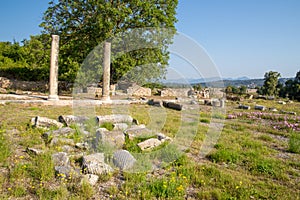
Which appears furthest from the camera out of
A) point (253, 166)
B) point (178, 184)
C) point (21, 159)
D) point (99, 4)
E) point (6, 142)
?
point (99, 4)

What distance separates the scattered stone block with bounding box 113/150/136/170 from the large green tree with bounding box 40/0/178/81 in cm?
1482

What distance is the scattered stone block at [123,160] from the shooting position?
13.8 feet

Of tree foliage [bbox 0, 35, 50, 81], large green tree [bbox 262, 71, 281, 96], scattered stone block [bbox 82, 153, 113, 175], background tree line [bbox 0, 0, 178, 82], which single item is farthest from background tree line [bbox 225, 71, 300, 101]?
scattered stone block [bbox 82, 153, 113, 175]

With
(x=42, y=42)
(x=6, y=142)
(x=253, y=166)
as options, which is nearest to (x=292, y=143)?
(x=253, y=166)

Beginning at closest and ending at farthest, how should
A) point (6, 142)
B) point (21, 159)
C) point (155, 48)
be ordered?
point (21, 159)
point (6, 142)
point (155, 48)

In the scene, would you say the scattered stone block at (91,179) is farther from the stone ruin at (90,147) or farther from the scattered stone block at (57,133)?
the scattered stone block at (57,133)

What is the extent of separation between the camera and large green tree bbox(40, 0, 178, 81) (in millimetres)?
18562

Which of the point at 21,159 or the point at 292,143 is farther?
the point at 292,143

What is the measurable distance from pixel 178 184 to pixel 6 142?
4006mm

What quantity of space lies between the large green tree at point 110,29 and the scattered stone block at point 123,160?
14.8 m

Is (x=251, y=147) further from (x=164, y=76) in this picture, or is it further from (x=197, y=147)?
(x=164, y=76)

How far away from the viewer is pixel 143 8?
1909 centimetres

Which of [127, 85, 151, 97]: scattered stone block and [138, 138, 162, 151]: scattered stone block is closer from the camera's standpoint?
[138, 138, 162, 151]: scattered stone block

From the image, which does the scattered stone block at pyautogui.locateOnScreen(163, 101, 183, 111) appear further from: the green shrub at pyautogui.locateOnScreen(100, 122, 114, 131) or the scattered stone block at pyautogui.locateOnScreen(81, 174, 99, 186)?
the scattered stone block at pyautogui.locateOnScreen(81, 174, 99, 186)
